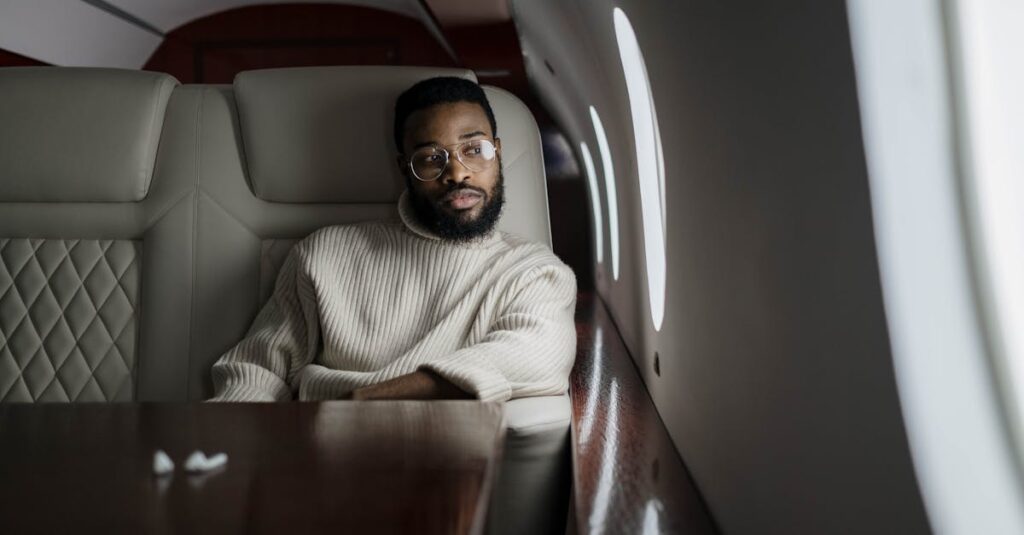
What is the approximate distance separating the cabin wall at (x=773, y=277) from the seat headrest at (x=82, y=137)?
1211 millimetres

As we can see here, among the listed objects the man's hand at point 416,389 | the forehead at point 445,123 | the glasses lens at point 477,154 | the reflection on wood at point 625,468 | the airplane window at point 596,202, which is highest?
the forehead at point 445,123

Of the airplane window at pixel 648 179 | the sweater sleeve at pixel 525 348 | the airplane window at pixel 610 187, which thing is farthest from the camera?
the airplane window at pixel 610 187

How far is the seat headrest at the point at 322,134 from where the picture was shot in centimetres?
222

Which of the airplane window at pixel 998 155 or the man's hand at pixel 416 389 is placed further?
the man's hand at pixel 416 389

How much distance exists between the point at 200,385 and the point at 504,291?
29.8 inches

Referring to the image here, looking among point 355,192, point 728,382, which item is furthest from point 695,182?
point 355,192

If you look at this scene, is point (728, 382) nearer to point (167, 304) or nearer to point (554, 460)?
point (554, 460)

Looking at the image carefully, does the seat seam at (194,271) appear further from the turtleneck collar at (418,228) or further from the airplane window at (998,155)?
the airplane window at (998,155)

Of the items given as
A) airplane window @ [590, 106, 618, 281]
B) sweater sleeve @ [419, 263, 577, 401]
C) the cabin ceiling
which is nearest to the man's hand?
sweater sleeve @ [419, 263, 577, 401]

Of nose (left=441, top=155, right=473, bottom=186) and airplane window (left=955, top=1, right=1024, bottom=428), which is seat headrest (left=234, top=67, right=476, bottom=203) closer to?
nose (left=441, top=155, right=473, bottom=186)

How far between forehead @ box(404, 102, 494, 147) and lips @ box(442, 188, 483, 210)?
12 centimetres

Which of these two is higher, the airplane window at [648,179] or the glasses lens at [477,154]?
the glasses lens at [477,154]

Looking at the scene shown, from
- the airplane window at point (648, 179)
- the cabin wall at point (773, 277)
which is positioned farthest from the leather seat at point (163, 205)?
the airplane window at point (648, 179)

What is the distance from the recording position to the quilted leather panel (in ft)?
7.25
